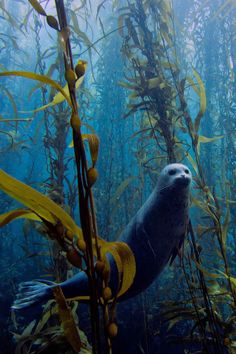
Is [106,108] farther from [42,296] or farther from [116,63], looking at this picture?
[42,296]

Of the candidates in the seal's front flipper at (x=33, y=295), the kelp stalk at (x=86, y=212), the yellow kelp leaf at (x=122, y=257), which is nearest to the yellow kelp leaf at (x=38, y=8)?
Answer: the kelp stalk at (x=86, y=212)

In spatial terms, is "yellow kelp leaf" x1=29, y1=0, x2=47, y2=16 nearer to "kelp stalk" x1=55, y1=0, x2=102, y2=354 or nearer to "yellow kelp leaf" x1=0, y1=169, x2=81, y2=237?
"kelp stalk" x1=55, y1=0, x2=102, y2=354

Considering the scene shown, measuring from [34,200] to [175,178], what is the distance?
5.13 feet

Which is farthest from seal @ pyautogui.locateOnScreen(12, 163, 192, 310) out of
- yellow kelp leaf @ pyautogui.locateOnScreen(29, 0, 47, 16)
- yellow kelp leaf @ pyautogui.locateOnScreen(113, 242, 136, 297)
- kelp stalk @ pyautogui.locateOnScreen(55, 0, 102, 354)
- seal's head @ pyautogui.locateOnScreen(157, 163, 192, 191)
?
yellow kelp leaf @ pyautogui.locateOnScreen(29, 0, 47, 16)

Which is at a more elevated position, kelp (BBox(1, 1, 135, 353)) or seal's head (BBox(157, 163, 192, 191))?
seal's head (BBox(157, 163, 192, 191))

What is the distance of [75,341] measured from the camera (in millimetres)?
886

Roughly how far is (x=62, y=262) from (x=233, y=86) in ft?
20.1

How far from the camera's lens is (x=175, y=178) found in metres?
2.26

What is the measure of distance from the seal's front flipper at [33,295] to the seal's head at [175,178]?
1.21m

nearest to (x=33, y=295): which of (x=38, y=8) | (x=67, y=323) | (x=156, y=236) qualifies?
(x=156, y=236)

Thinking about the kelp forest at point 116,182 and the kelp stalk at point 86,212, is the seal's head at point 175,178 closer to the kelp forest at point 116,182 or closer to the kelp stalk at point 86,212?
the kelp forest at point 116,182

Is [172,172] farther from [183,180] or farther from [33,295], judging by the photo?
[33,295]

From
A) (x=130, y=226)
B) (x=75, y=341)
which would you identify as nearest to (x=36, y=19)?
(x=130, y=226)

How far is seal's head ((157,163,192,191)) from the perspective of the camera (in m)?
2.25
